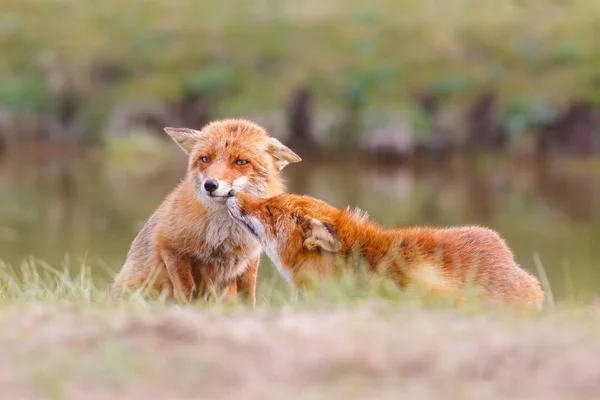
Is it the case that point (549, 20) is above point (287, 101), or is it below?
above

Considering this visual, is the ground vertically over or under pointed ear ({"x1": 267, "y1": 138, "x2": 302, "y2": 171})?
under

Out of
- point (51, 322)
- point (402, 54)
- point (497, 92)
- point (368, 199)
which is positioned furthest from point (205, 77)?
point (51, 322)

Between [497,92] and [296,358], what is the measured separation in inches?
831

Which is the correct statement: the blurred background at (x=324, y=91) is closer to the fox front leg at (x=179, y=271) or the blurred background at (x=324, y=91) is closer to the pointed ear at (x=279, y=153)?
the pointed ear at (x=279, y=153)

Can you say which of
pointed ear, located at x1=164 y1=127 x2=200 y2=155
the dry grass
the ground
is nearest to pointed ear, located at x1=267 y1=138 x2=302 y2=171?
pointed ear, located at x1=164 y1=127 x2=200 y2=155

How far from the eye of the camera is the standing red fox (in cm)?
555

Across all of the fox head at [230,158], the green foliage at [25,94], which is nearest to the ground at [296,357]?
the fox head at [230,158]

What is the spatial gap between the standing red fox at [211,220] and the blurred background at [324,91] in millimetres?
12962

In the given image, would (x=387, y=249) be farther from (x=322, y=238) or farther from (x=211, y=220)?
(x=211, y=220)

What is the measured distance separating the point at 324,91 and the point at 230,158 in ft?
61.4

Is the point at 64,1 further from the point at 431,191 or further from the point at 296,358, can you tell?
the point at 296,358

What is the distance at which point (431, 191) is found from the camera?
19125 millimetres

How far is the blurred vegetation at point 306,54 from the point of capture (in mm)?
23781

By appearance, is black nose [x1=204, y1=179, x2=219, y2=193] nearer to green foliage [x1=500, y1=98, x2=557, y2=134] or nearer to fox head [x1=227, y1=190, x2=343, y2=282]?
fox head [x1=227, y1=190, x2=343, y2=282]
